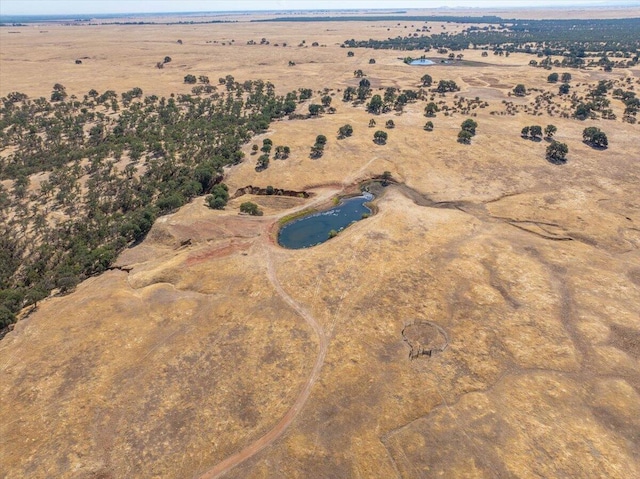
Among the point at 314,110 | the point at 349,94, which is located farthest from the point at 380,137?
the point at 349,94

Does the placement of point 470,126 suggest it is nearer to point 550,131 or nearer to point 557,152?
point 550,131

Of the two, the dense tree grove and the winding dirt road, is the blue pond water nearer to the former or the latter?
Result: the dense tree grove

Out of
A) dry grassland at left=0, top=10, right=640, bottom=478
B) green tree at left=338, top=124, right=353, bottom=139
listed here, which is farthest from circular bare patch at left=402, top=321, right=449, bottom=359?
green tree at left=338, top=124, right=353, bottom=139

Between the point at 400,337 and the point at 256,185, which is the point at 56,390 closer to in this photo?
the point at 400,337

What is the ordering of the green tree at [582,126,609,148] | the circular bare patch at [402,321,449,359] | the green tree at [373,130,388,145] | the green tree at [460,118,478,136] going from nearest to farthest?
the circular bare patch at [402,321,449,359] → the green tree at [582,126,609,148] → the green tree at [373,130,388,145] → the green tree at [460,118,478,136]

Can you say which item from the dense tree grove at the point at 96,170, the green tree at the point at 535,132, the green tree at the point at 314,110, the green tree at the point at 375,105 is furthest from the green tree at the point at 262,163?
the green tree at the point at 535,132

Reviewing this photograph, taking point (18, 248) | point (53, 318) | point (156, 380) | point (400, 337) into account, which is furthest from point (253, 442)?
point (18, 248)
